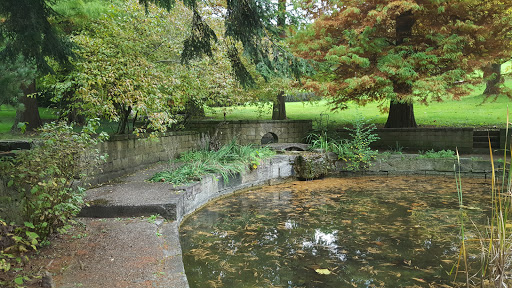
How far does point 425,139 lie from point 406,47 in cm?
284

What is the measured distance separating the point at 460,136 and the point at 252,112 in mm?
10383

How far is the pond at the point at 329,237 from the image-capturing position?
3701 mm

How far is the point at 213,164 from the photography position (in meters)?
7.63

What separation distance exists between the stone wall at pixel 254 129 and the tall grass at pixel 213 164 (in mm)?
2280

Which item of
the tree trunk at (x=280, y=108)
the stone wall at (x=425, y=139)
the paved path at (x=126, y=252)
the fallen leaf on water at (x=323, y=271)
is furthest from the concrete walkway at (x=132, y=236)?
the tree trunk at (x=280, y=108)

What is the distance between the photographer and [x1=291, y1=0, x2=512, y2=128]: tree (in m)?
10.3

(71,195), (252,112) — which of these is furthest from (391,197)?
(252,112)

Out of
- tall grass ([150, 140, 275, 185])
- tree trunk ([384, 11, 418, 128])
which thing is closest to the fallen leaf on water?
tall grass ([150, 140, 275, 185])

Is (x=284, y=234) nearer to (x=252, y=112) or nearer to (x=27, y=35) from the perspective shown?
(x=27, y=35)

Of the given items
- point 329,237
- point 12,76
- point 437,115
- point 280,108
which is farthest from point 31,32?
point 437,115

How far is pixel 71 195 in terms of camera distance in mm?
3762

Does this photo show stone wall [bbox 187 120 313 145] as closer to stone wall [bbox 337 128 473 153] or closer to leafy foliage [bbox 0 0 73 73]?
stone wall [bbox 337 128 473 153]

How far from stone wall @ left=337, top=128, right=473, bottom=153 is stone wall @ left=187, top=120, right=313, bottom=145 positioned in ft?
4.54

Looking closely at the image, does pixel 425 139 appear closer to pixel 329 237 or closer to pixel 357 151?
pixel 357 151
